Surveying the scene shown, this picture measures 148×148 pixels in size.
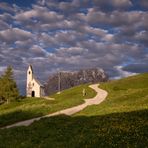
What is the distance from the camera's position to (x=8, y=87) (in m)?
100

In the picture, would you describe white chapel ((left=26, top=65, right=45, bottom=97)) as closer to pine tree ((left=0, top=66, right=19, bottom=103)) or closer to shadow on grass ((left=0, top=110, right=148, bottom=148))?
pine tree ((left=0, top=66, right=19, bottom=103))

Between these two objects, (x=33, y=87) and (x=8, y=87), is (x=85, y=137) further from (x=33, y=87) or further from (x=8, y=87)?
(x=33, y=87)

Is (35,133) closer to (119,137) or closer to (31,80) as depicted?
(119,137)

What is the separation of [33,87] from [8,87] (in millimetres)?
58916

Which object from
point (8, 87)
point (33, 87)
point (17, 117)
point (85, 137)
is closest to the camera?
point (85, 137)

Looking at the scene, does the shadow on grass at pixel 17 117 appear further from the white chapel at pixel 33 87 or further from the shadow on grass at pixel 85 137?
the white chapel at pixel 33 87

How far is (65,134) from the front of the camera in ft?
87.3

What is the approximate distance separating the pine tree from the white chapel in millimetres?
53545

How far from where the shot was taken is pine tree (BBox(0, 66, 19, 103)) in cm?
9962

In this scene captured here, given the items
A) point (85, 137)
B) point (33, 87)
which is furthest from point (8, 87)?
point (85, 137)

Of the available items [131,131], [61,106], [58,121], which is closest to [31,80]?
[61,106]

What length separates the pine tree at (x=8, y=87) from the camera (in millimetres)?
99625

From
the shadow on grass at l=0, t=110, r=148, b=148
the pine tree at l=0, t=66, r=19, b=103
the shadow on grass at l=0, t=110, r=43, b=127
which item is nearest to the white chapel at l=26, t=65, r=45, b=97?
the pine tree at l=0, t=66, r=19, b=103

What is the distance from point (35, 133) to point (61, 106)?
2929 centimetres
